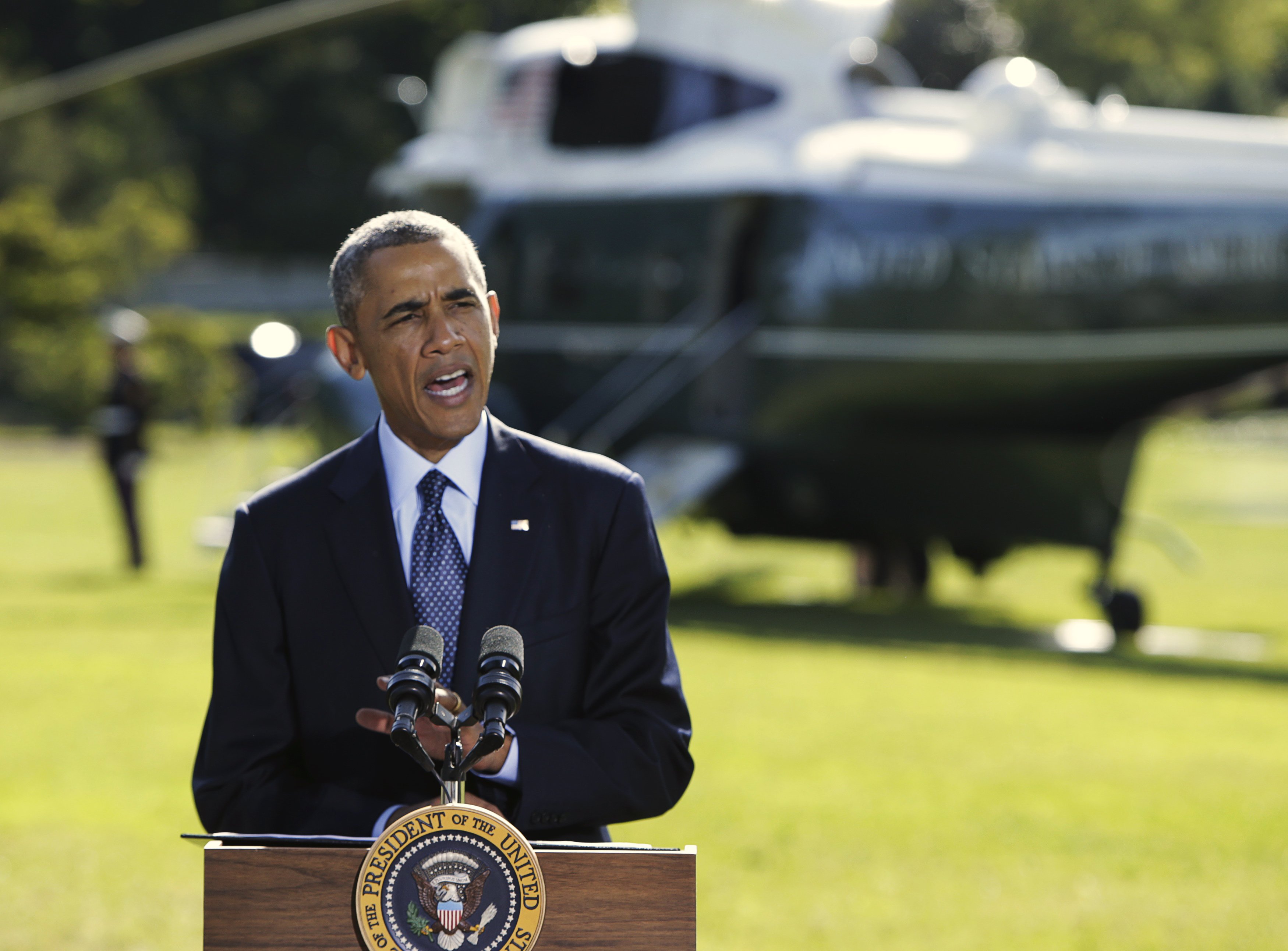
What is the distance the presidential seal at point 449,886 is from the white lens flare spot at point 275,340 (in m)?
16.9

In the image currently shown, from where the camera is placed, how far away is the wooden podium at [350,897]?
2.17 meters

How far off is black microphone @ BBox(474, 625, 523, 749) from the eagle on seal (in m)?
0.15

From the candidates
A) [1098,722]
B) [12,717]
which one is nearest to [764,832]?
[1098,722]

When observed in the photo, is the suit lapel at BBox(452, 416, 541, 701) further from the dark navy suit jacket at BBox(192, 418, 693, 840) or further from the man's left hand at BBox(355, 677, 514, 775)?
the man's left hand at BBox(355, 677, 514, 775)

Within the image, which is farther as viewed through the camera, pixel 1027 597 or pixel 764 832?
pixel 1027 597

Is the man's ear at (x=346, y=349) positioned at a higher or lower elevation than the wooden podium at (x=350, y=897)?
higher

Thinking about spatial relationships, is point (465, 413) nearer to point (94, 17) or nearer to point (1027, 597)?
point (1027, 597)

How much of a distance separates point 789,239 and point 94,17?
134 feet

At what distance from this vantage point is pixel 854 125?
13695mm

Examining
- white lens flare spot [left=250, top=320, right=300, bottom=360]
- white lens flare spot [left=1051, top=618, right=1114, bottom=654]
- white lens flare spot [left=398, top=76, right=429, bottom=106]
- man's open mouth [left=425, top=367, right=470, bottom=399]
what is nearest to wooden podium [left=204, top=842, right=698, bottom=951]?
man's open mouth [left=425, top=367, right=470, bottom=399]

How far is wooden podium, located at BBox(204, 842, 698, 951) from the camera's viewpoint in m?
2.17

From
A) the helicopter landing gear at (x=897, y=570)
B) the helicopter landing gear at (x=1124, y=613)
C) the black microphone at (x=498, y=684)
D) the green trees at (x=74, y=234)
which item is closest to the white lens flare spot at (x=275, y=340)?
the green trees at (x=74, y=234)

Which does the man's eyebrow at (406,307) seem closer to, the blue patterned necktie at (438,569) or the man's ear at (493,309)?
the man's ear at (493,309)

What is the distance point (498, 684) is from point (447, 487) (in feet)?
1.72
